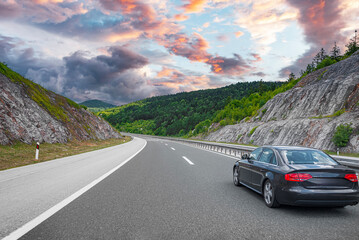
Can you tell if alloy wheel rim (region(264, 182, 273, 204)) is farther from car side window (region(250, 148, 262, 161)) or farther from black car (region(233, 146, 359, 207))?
car side window (region(250, 148, 262, 161))

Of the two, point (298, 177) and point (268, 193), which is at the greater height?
point (298, 177)

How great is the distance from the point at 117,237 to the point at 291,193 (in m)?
3.24

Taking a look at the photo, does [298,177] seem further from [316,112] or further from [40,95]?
[316,112]

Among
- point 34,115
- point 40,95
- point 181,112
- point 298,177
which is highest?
point 181,112

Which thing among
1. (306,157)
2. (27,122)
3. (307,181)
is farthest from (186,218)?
(27,122)

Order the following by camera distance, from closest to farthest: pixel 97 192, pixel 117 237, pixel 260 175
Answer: pixel 117 237
pixel 260 175
pixel 97 192

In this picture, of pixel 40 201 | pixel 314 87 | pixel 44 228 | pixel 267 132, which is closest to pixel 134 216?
pixel 44 228

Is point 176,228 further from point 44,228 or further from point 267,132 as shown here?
point 267,132

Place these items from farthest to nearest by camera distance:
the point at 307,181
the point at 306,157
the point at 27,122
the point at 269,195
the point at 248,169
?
the point at 27,122 → the point at 248,169 → the point at 306,157 → the point at 269,195 → the point at 307,181

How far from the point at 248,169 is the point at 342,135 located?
74.3ft

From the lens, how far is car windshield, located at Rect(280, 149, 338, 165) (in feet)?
18.7

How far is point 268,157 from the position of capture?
249 inches

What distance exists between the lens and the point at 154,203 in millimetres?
5594

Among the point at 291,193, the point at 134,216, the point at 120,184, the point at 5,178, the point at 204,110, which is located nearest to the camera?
the point at 134,216
